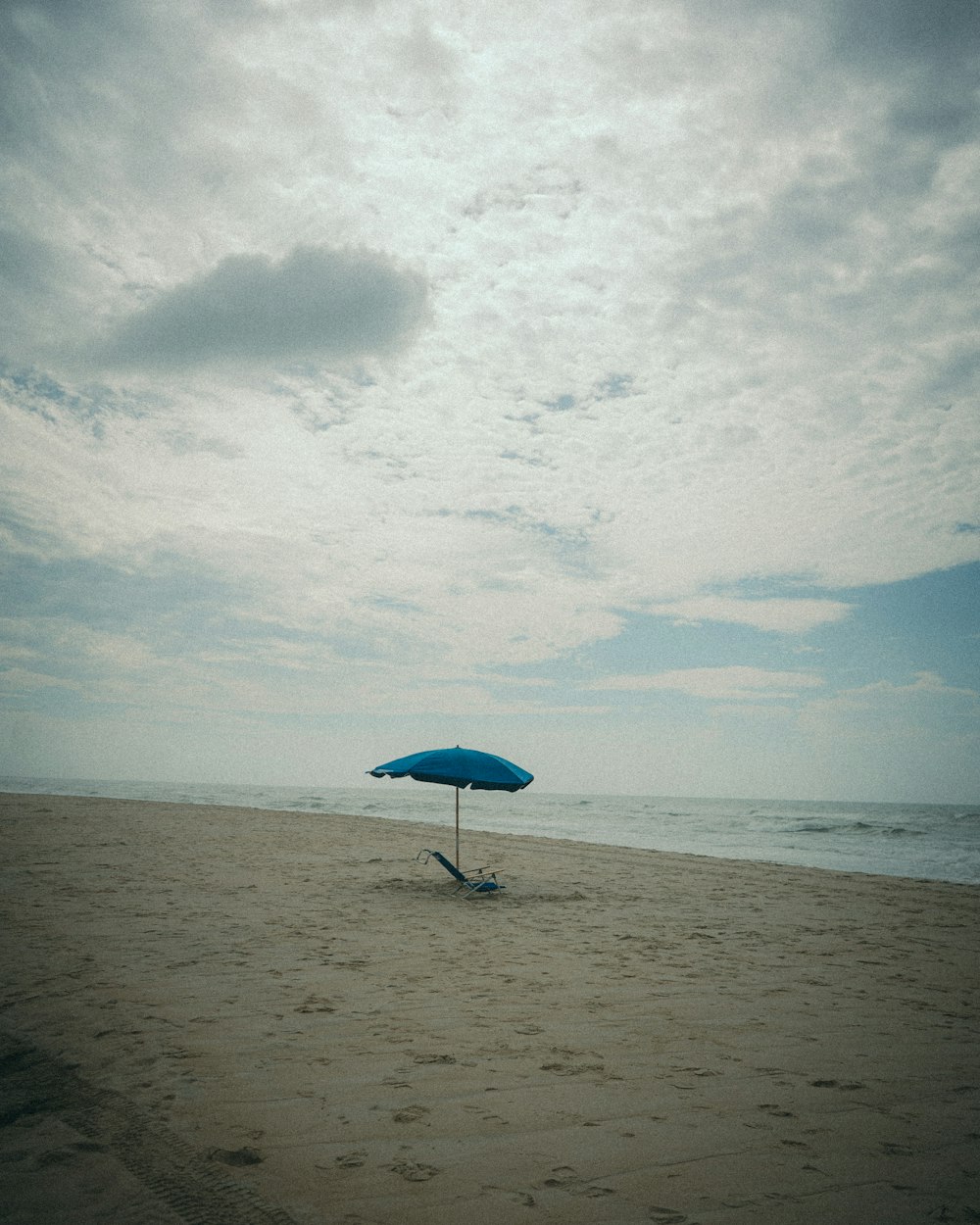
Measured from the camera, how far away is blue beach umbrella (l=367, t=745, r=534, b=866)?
409 inches

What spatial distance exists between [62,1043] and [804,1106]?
15.0ft

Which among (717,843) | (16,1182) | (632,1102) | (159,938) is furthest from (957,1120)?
(717,843)

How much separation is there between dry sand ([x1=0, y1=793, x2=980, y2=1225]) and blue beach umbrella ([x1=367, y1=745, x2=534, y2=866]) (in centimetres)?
185

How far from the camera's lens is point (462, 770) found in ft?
34.1

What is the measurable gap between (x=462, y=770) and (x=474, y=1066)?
6.09 meters

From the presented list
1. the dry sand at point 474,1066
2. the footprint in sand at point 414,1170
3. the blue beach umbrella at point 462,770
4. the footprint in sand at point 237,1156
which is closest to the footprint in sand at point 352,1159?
the dry sand at point 474,1066

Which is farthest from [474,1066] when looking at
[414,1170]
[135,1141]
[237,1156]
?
[135,1141]

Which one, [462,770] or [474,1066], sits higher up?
[462,770]

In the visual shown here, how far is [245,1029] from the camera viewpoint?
4.83m

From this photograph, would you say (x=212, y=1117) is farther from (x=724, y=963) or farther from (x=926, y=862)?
(x=926, y=862)

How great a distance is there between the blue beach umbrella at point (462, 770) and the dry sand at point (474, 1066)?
1.85m

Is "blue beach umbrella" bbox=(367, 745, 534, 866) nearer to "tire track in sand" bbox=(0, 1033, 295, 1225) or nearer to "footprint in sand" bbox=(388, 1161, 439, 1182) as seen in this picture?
"tire track in sand" bbox=(0, 1033, 295, 1225)

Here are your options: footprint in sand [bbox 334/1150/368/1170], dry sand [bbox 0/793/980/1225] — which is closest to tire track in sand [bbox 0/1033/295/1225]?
dry sand [bbox 0/793/980/1225]

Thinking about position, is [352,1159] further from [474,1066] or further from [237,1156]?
[474,1066]
